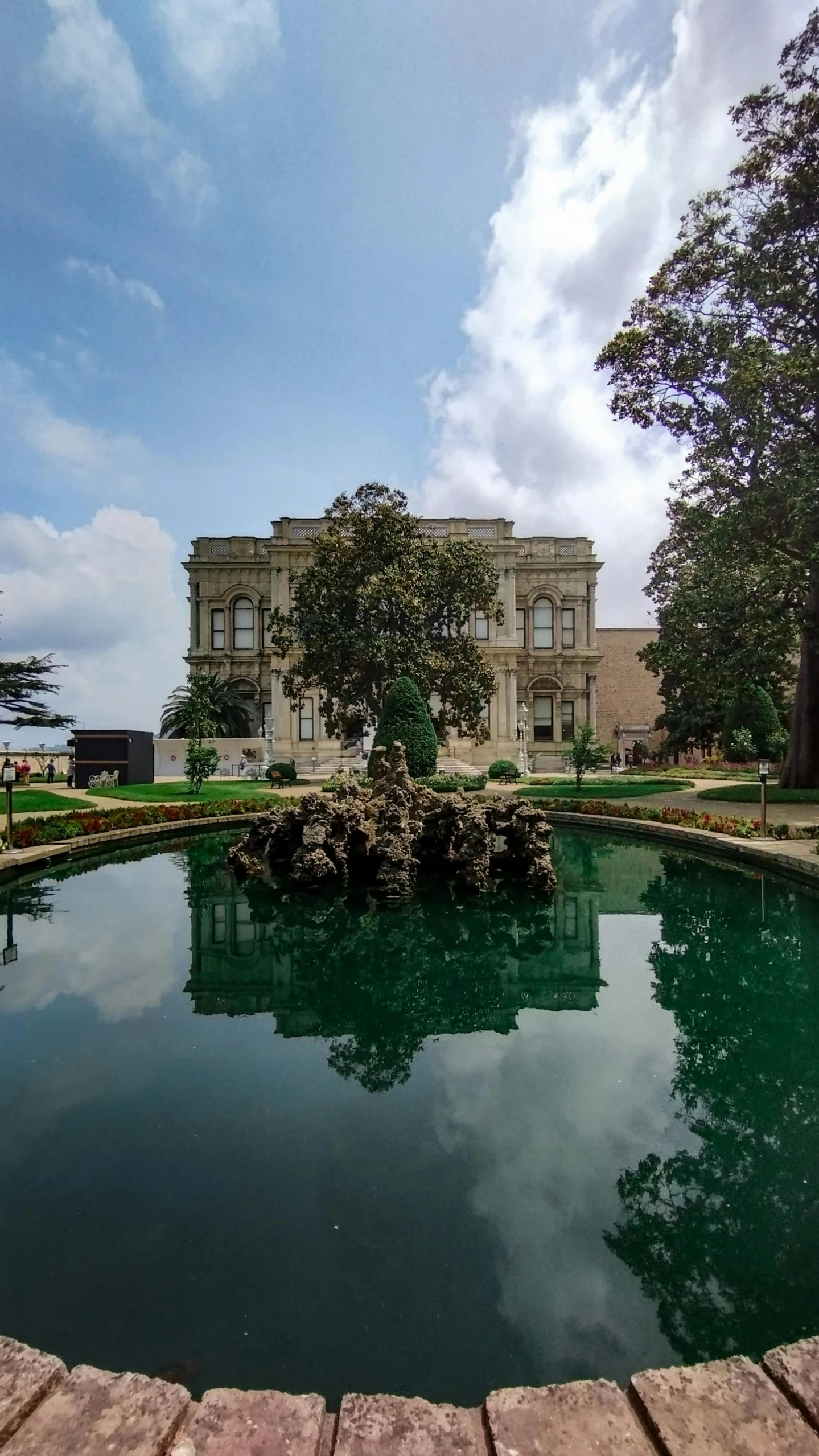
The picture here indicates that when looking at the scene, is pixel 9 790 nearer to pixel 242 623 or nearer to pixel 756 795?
pixel 756 795

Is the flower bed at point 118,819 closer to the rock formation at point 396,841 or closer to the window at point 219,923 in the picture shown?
the rock formation at point 396,841

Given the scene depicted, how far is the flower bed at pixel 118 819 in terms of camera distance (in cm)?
1318

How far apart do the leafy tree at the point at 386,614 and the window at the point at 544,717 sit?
15.9m

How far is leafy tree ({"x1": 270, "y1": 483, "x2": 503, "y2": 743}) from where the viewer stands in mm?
23641

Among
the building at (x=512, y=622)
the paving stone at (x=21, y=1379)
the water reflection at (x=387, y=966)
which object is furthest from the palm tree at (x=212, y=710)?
the paving stone at (x=21, y=1379)

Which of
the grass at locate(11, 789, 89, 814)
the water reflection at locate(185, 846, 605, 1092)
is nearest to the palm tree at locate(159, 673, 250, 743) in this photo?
the grass at locate(11, 789, 89, 814)

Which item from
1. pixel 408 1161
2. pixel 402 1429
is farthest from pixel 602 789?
pixel 402 1429

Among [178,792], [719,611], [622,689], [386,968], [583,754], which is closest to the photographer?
[386,968]

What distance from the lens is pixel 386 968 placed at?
249 inches

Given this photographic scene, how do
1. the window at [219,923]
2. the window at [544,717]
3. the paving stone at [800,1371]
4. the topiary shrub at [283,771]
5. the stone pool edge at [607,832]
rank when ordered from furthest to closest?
the window at [544,717] < the topiary shrub at [283,771] < the stone pool edge at [607,832] < the window at [219,923] < the paving stone at [800,1371]

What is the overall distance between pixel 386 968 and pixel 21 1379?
452cm

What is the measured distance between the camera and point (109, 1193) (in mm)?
3111

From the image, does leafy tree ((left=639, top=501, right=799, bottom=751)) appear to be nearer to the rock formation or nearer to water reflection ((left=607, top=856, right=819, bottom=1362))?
the rock formation

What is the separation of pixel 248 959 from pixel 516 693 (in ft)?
112
